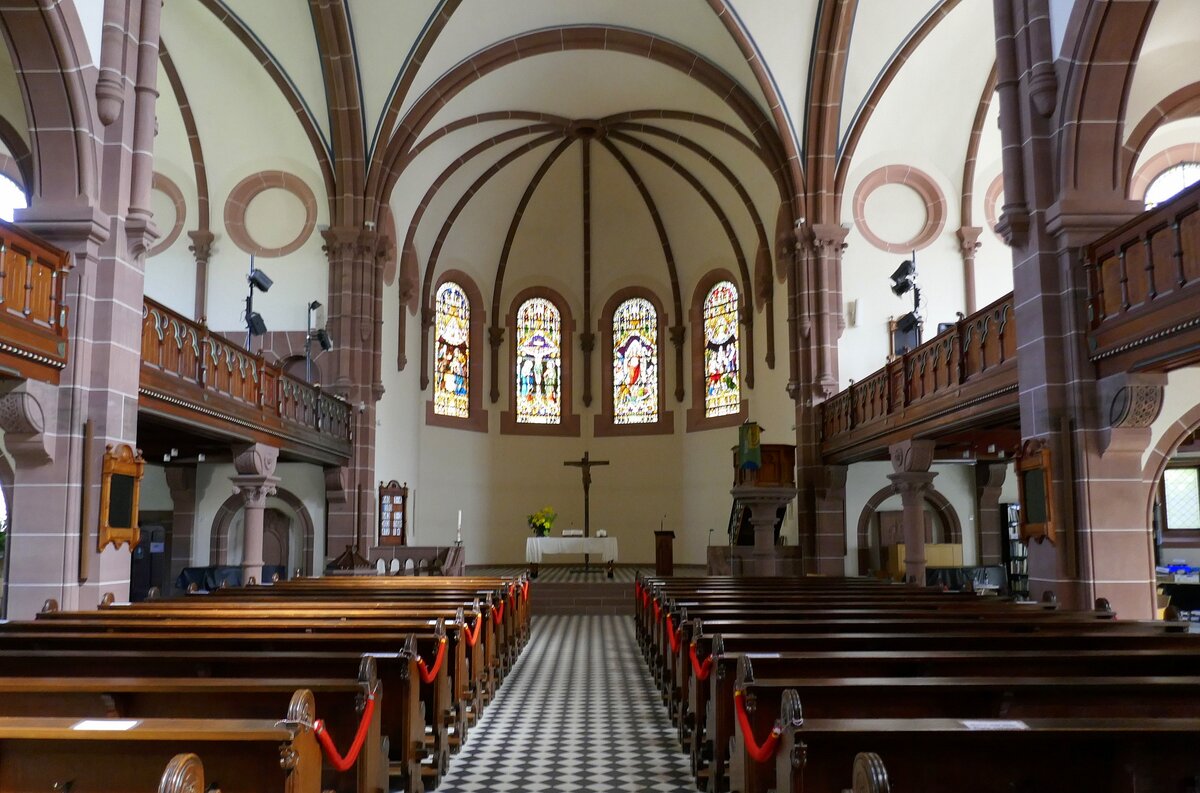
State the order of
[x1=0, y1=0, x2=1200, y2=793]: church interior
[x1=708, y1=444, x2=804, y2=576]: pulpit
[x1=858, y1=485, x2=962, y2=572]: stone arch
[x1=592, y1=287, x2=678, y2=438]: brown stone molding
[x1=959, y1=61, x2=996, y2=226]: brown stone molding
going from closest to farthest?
[x1=0, y1=0, x2=1200, y2=793]: church interior
[x1=708, y1=444, x2=804, y2=576]: pulpit
[x1=858, y1=485, x2=962, y2=572]: stone arch
[x1=959, y1=61, x2=996, y2=226]: brown stone molding
[x1=592, y1=287, x2=678, y2=438]: brown stone molding

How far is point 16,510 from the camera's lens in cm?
930

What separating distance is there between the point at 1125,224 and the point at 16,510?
1084 centimetres

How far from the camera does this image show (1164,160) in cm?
1716

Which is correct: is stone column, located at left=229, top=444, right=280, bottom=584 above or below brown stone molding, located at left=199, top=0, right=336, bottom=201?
below

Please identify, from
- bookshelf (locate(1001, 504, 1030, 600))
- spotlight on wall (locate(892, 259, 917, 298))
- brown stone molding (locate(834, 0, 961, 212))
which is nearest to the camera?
spotlight on wall (locate(892, 259, 917, 298))

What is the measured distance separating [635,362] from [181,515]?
13.8 m

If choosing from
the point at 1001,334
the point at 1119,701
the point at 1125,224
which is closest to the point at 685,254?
the point at 1001,334

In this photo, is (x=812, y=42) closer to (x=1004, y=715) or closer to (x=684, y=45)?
(x=684, y=45)

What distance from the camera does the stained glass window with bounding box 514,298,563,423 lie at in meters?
28.3

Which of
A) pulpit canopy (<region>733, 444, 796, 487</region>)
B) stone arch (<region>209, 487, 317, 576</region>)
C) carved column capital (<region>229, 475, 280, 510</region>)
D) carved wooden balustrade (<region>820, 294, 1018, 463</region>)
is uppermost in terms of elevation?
carved wooden balustrade (<region>820, 294, 1018, 463</region>)

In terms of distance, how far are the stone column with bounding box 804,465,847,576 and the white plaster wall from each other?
984cm

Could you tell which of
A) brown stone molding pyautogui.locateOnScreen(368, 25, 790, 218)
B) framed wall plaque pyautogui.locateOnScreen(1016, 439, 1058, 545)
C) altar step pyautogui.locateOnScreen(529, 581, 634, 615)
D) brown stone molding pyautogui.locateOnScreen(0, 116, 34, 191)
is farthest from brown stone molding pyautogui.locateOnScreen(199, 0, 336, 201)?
framed wall plaque pyautogui.locateOnScreen(1016, 439, 1058, 545)

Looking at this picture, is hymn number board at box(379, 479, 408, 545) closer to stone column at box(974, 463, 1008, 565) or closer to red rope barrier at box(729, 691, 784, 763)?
stone column at box(974, 463, 1008, 565)

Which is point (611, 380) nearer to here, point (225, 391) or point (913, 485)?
point (913, 485)
